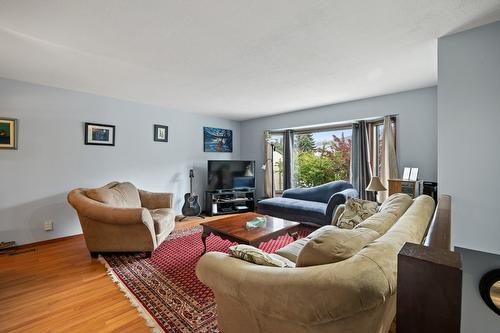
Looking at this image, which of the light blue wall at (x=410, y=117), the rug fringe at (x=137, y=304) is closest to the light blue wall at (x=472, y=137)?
the light blue wall at (x=410, y=117)

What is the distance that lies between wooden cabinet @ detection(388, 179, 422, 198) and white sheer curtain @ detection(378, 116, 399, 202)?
0.47 meters

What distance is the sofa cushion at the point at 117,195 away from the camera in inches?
115

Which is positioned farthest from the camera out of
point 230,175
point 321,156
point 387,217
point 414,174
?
point 230,175

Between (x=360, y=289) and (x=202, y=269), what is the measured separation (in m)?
0.89

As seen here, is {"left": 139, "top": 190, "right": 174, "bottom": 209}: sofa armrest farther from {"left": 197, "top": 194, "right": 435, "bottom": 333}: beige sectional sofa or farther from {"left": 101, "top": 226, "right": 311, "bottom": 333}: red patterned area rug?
{"left": 197, "top": 194, "right": 435, "bottom": 333}: beige sectional sofa

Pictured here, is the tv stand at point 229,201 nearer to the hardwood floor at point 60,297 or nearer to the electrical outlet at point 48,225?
the hardwood floor at point 60,297

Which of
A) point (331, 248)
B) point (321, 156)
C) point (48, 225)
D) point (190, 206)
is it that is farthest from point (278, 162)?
point (331, 248)

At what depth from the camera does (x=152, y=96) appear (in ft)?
13.0

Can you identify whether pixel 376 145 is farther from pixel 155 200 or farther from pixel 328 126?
pixel 155 200

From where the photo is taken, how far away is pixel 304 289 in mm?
895

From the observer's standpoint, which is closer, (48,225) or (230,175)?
(48,225)

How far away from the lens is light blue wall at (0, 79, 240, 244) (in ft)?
10.5

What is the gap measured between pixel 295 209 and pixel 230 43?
2.86m

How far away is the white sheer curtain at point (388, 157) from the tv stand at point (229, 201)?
9.23 ft
